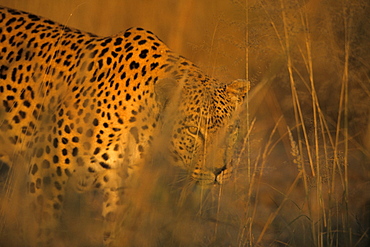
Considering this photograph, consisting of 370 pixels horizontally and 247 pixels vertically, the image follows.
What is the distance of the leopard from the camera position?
3.75 metres

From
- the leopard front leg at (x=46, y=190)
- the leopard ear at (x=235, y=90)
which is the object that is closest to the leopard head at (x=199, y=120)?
the leopard ear at (x=235, y=90)

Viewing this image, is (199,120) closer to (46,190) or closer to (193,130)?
(193,130)

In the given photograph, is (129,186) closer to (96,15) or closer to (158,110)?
(158,110)

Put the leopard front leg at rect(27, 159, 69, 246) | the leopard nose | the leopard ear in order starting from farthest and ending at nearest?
1. the leopard ear
2. the leopard front leg at rect(27, 159, 69, 246)
3. the leopard nose

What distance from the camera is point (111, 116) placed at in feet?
12.9

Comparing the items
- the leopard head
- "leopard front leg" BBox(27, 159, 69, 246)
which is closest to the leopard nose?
the leopard head

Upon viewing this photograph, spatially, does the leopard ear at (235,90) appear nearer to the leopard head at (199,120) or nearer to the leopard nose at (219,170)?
the leopard head at (199,120)

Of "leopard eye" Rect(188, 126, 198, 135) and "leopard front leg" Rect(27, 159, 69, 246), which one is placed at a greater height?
"leopard eye" Rect(188, 126, 198, 135)

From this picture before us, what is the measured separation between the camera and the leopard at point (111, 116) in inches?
148

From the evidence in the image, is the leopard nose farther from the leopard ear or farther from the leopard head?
the leopard ear

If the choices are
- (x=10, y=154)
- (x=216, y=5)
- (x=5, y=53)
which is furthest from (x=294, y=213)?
(x=216, y=5)

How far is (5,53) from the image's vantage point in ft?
14.9

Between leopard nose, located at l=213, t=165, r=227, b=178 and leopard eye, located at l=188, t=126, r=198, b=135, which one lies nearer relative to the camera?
leopard nose, located at l=213, t=165, r=227, b=178

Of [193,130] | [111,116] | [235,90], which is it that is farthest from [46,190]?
[235,90]
